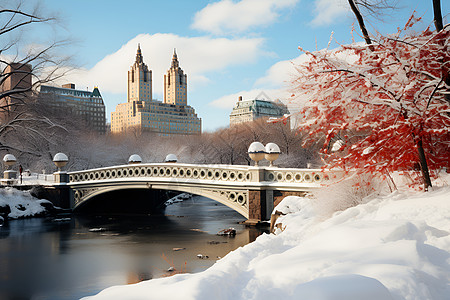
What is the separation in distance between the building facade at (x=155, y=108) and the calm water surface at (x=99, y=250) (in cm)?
7399

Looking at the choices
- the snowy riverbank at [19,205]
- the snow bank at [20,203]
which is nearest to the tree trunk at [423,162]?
the snowy riverbank at [19,205]

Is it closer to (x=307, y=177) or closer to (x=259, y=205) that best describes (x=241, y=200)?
(x=259, y=205)

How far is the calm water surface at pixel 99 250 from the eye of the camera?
444 inches

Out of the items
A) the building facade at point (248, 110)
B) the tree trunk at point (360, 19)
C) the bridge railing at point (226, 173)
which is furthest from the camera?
the building facade at point (248, 110)

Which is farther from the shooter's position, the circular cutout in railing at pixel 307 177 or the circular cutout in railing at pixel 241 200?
the circular cutout in railing at pixel 241 200

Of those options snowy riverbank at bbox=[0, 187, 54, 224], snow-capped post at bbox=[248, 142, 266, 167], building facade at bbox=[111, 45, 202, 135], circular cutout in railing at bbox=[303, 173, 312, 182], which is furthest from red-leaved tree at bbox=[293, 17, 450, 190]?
building facade at bbox=[111, 45, 202, 135]

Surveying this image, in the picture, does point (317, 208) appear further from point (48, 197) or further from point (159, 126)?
point (159, 126)

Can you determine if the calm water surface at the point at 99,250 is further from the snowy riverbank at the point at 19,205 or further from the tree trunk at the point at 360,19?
the tree trunk at the point at 360,19

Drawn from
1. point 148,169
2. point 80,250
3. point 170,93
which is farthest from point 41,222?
point 170,93

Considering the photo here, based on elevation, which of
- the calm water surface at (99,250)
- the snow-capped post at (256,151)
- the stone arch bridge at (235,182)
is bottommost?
the calm water surface at (99,250)

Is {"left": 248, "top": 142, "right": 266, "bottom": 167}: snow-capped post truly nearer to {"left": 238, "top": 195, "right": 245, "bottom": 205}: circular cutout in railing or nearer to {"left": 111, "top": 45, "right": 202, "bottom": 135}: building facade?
{"left": 238, "top": 195, "right": 245, "bottom": 205}: circular cutout in railing

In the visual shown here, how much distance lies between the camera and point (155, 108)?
372ft

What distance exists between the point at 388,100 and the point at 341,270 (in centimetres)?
348

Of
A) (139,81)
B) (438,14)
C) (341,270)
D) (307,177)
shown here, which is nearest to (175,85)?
(139,81)
